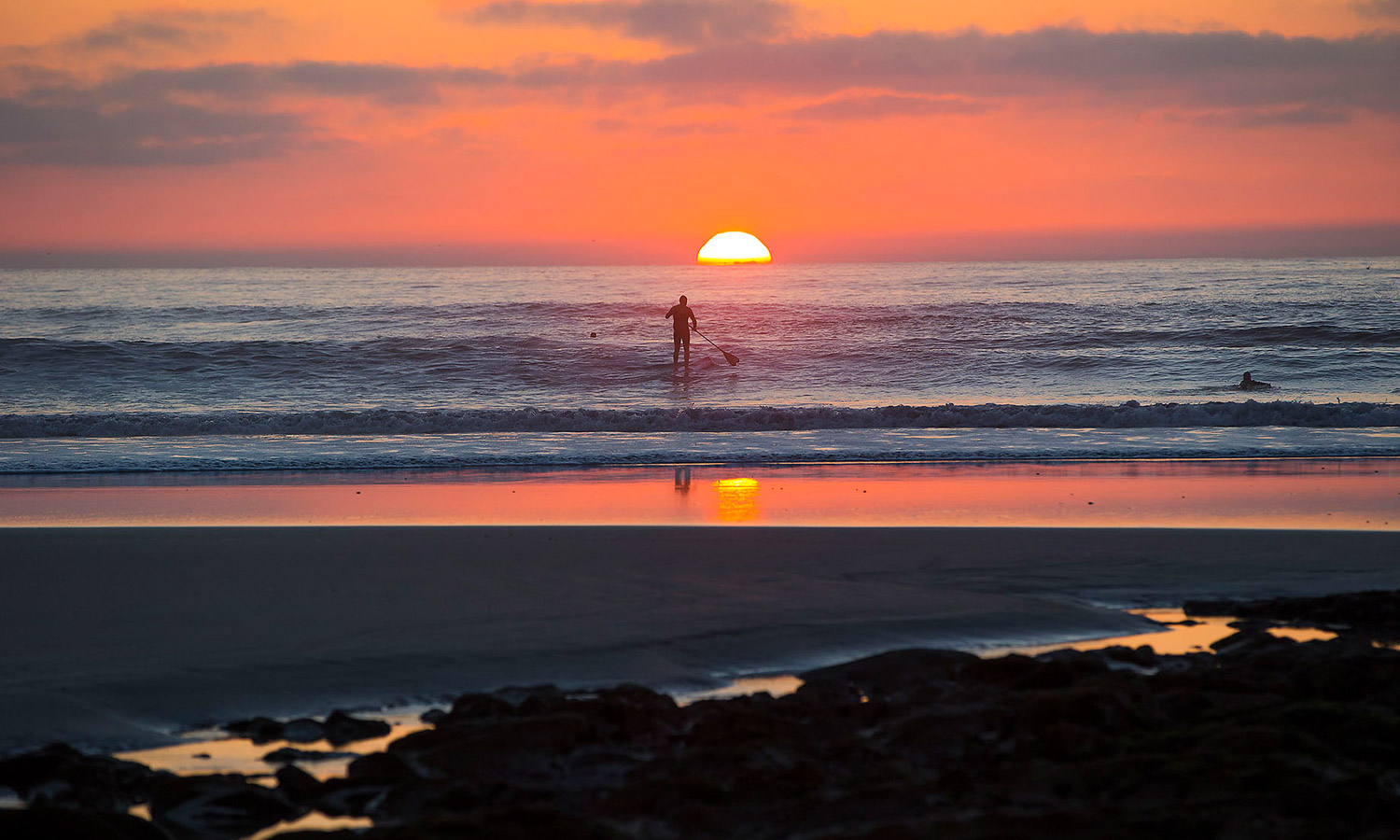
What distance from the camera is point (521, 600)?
6457 mm

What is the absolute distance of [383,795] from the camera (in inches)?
147

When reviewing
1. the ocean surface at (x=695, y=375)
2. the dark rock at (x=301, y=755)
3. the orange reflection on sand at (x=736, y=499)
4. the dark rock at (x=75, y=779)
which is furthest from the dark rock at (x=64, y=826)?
the ocean surface at (x=695, y=375)

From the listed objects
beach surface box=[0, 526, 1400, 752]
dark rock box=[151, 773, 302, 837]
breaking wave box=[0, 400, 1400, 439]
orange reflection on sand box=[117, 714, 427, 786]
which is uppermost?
dark rock box=[151, 773, 302, 837]

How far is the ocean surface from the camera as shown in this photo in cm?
1445

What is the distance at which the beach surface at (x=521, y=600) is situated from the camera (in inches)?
199

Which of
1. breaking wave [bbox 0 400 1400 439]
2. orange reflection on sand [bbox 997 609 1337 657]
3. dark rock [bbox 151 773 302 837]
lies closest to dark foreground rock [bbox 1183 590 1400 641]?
orange reflection on sand [bbox 997 609 1337 657]

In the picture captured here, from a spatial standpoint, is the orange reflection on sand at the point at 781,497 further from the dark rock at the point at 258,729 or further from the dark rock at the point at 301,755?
the dark rock at the point at 301,755

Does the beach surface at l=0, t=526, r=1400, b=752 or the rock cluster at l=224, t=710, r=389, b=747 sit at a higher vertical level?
the rock cluster at l=224, t=710, r=389, b=747

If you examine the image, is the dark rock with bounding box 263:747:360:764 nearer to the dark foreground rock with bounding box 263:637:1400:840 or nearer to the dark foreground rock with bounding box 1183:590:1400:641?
the dark foreground rock with bounding box 263:637:1400:840

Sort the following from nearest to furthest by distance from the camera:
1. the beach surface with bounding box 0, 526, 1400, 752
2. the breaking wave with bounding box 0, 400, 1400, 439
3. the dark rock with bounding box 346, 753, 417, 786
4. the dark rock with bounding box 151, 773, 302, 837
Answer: the dark rock with bounding box 151, 773, 302, 837
the dark rock with bounding box 346, 753, 417, 786
the beach surface with bounding box 0, 526, 1400, 752
the breaking wave with bounding box 0, 400, 1400, 439

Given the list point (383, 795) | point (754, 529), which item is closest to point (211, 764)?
point (383, 795)

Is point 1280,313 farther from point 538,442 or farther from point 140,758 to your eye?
point 140,758

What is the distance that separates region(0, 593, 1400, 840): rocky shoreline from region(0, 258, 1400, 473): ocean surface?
8.59 metres

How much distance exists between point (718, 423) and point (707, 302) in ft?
107
